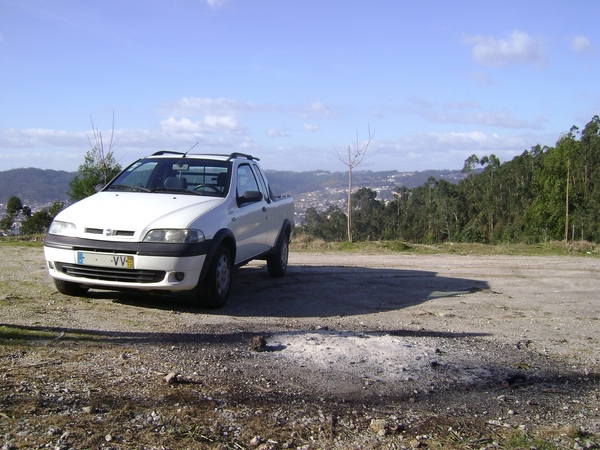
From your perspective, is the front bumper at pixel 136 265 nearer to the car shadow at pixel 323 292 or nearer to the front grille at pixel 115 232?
the front grille at pixel 115 232

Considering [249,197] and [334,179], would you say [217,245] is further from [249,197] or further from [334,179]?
[334,179]

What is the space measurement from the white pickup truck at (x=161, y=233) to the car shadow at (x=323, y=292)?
490mm

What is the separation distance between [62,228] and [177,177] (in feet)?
5.61

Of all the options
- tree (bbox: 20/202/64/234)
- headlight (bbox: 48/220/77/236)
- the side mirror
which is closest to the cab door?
the side mirror

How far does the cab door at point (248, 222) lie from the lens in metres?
7.30

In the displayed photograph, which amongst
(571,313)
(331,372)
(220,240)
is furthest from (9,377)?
(571,313)

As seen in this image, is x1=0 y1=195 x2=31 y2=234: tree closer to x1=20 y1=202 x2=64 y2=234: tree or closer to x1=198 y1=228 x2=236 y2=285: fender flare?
x1=20 y1=202 x2=64 y2=234: tree

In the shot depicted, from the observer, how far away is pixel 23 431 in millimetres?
2889

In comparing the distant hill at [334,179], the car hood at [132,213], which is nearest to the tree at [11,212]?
the car hood at [132,213]

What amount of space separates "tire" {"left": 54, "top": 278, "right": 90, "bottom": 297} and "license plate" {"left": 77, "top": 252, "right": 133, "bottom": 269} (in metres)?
0.69

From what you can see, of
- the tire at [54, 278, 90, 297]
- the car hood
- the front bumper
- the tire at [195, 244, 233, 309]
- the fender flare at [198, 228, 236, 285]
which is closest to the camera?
the front bumper

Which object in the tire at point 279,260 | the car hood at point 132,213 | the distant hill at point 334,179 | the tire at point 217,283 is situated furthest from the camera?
the distant hill at point 334,179

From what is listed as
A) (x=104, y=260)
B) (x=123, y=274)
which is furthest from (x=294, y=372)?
(x=104, y=260)

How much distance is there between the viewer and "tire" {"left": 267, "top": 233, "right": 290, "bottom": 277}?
9.04 metres
